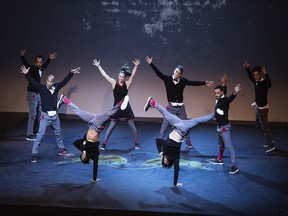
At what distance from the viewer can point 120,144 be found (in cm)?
895

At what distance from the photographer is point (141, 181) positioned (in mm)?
7004

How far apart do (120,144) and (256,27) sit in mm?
4035

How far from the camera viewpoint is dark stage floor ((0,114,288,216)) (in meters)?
6.07

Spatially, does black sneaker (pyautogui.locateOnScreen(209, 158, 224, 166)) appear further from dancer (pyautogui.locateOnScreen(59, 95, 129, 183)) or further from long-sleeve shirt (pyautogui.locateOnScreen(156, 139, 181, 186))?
dancer (pyautogui.locateOnScreen(59, 95, 129, 183))

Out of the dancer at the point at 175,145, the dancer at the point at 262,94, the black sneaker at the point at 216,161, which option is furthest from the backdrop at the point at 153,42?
the dancer at the point at 175,145

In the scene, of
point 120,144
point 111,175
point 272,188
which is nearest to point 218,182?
point 272,188

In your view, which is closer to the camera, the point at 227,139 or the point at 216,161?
the point at 227,139

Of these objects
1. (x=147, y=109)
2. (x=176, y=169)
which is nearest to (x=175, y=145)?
(x=176, y=169)

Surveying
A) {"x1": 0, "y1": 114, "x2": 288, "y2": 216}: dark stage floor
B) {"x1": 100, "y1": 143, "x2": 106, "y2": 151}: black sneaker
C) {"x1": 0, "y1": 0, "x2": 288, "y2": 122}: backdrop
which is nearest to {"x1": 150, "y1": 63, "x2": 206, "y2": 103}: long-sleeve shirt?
{"x1": 0, "y1": 114, "x2": 288, "y2": 216}: dark stage floor

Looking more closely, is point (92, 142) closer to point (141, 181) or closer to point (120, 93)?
point (141, 181)

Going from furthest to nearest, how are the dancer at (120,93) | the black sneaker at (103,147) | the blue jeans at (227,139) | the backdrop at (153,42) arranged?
the backdrop at (153,42) → the black sneaker at (103,147) → the dancer at (120,93) → the blue jeans at (227,139)

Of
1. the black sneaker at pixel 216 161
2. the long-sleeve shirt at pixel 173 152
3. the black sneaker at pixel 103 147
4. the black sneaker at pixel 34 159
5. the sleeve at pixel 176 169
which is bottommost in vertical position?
the black sneaker at pixel 34 159

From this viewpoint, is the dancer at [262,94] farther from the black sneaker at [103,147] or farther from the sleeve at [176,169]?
the black sneaker at [103,147]

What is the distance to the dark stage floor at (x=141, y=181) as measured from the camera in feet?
19.9
